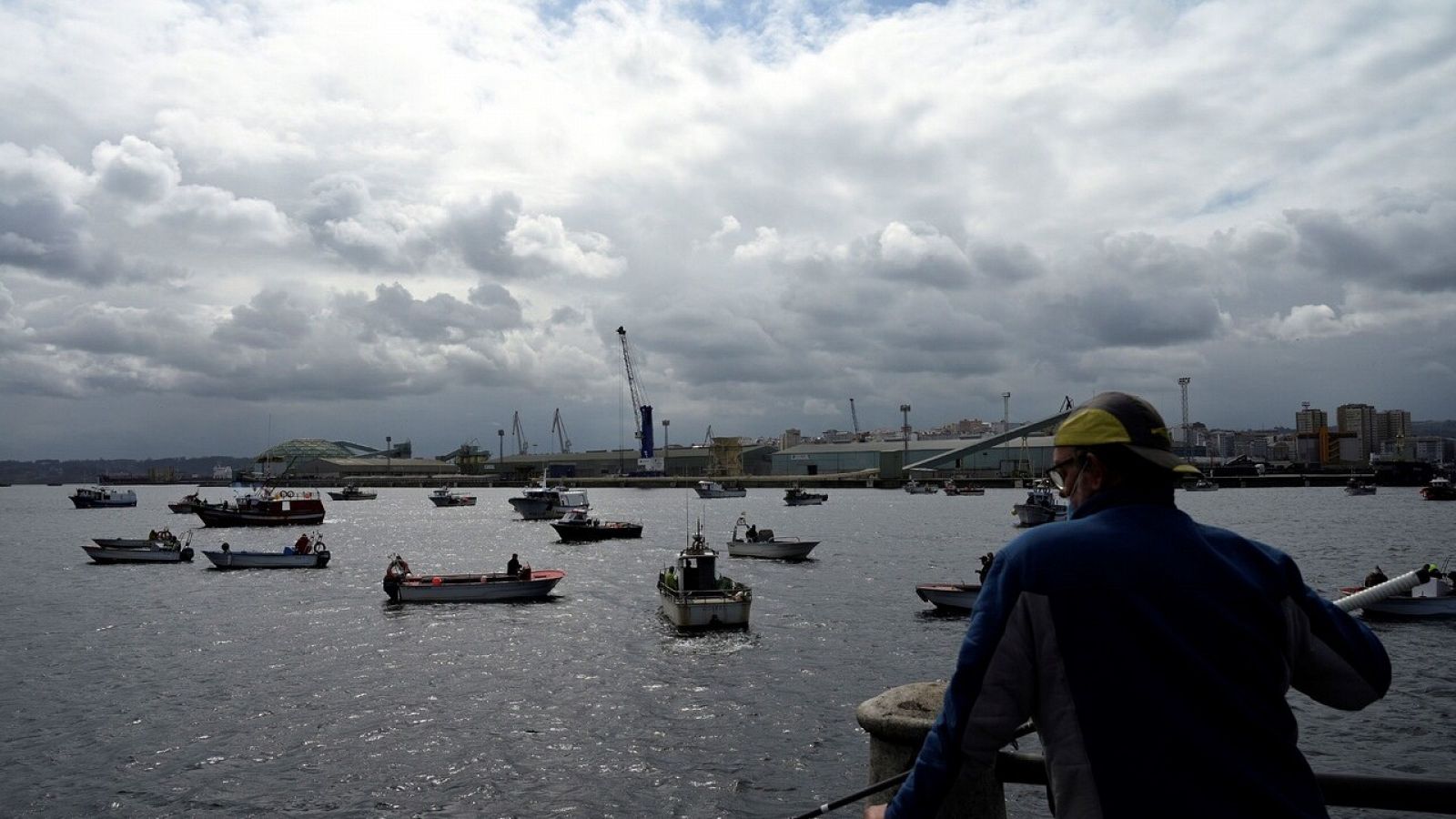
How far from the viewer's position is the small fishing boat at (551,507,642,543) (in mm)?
85625

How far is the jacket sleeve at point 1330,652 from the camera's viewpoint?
10.1 feet

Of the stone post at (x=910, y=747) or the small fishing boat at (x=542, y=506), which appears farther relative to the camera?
the small fishing boat at (x=542, y=506)

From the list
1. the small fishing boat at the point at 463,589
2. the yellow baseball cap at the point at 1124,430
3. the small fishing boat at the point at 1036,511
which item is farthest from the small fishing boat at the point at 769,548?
the yellow baseball cap at the point at 1124,430

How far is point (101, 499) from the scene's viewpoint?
15875 cm

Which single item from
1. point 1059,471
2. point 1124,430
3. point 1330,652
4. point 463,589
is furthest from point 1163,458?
point 463,589

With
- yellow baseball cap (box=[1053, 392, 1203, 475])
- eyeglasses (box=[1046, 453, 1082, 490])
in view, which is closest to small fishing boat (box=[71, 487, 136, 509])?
eyeglasses (box=[1046, 453, 1082, 490])

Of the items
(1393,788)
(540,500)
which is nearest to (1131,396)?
(1393,788)

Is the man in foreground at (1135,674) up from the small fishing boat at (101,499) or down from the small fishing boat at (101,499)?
up

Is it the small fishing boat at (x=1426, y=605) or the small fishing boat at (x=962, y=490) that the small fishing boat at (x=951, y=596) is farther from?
the small fishing boat at (x=962, y=490)

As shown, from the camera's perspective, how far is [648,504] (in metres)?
165

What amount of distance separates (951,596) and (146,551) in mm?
56516

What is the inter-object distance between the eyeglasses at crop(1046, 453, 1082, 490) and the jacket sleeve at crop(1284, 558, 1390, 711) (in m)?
0.68

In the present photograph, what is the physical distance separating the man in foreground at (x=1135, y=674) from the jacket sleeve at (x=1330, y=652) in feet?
0.25

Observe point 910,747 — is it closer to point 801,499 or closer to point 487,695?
point 487,695
